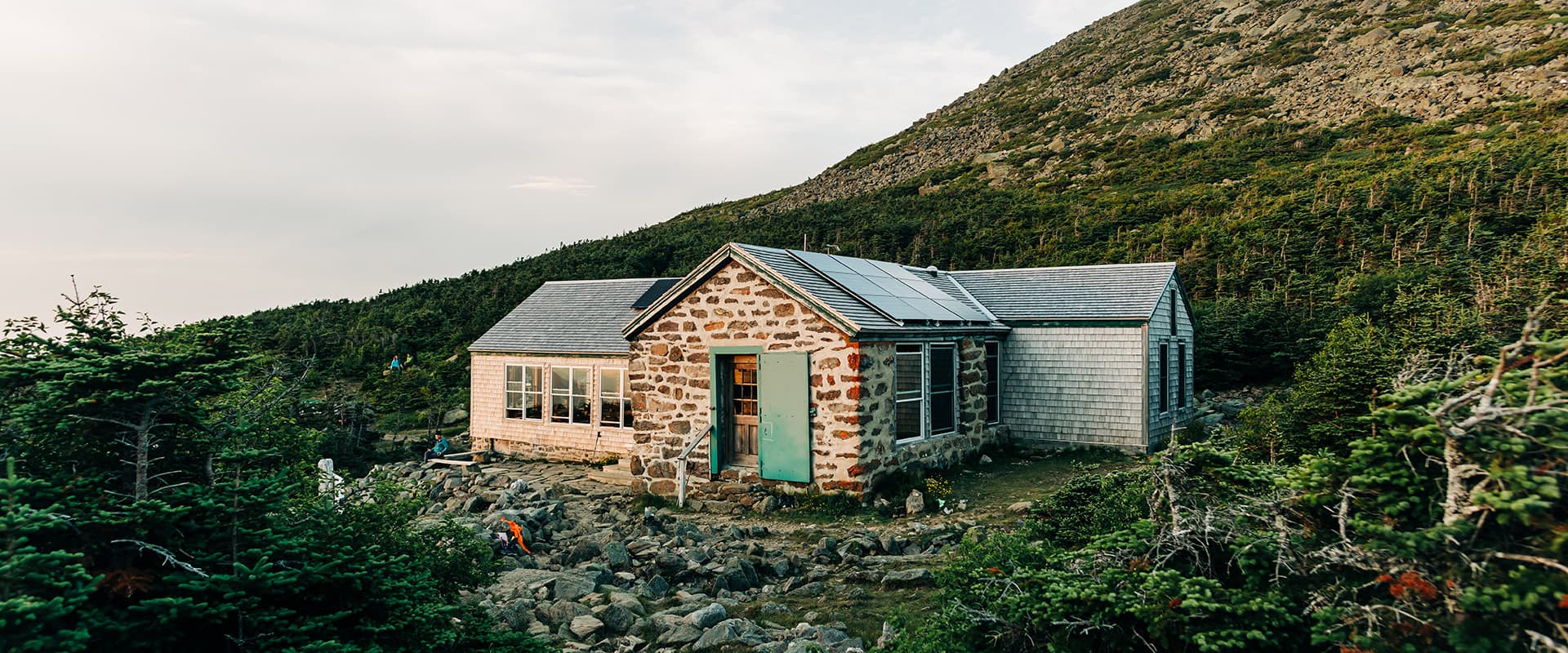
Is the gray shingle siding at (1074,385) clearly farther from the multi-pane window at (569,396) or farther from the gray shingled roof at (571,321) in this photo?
the multi-pane window at (569,396)

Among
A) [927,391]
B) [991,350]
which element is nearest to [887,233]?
[991,350]

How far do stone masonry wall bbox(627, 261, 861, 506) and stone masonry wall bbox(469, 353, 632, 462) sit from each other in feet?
13.2

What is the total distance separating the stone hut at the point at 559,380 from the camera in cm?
1886

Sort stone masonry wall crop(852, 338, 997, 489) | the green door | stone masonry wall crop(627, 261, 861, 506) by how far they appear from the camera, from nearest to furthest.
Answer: stone masonry wall crop(627, 261, 861, 506), stone masonry wall crop(852, 338, 997, 489), the green door

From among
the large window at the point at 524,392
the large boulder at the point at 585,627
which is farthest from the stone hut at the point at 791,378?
the large window at the point at 524,392

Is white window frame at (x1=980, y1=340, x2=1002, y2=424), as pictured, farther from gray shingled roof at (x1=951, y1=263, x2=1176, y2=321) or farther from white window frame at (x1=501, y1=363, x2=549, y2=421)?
white window frame at (x1=501, y1=363, x2=549, y2=421)

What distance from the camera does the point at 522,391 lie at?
20094 millimetres

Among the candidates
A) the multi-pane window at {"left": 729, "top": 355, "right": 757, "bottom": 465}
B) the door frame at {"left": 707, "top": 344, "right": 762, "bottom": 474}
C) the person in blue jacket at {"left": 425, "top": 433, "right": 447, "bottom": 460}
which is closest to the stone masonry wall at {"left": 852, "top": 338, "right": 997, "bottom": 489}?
the door frame at {"left": 707, "top": 344, "right": 762, "bottom": 474}

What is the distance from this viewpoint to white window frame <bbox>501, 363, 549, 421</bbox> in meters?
19.8

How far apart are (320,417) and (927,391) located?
17456mm

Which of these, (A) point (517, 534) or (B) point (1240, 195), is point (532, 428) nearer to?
(A) point (517, 534)

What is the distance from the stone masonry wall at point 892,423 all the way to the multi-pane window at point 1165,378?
445 centimetres

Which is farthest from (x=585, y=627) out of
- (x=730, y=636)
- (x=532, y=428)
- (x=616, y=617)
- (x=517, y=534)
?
(x=532, y=428)

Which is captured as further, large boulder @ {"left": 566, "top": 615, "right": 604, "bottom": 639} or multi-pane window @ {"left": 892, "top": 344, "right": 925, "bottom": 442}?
multi-pane window @ {"left": 892, "top": 344, "right": 925, "bottom": 442}
